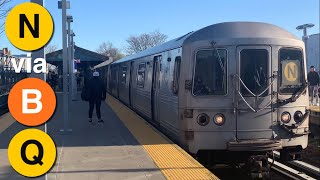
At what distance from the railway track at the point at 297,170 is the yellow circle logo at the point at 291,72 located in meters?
1.67

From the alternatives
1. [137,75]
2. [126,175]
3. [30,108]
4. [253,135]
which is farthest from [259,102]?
[137,75]

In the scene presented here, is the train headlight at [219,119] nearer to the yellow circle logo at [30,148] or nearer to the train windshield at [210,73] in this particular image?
the train windshield at [210,73]

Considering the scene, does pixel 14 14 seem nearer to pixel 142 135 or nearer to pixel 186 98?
pixel 186 98

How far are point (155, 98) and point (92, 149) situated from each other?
3484 mm

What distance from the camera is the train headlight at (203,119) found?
8.02 m

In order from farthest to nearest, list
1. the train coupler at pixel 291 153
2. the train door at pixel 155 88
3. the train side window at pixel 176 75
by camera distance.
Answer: the train door at pixel 155 88
the train side window at pixel 176 75
the train coupler at pixel 291 153

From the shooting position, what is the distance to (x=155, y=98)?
38.5 feet

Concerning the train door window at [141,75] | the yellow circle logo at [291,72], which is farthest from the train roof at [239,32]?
the train door window at [141,75]

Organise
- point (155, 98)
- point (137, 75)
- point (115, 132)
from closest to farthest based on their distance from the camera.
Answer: point (115, 132) < point (155, 98) < point (137, 75)

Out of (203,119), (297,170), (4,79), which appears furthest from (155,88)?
(4,79)

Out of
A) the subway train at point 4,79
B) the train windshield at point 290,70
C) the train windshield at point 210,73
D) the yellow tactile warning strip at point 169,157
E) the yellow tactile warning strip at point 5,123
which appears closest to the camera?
the yellow tactile warning strip at point 169,157

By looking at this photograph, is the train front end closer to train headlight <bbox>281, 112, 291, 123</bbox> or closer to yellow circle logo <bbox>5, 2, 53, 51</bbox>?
train headlight <bbox>281, 112, 291, 123</bbox>

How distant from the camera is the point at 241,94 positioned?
8094mm

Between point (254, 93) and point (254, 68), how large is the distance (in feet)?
1.55
